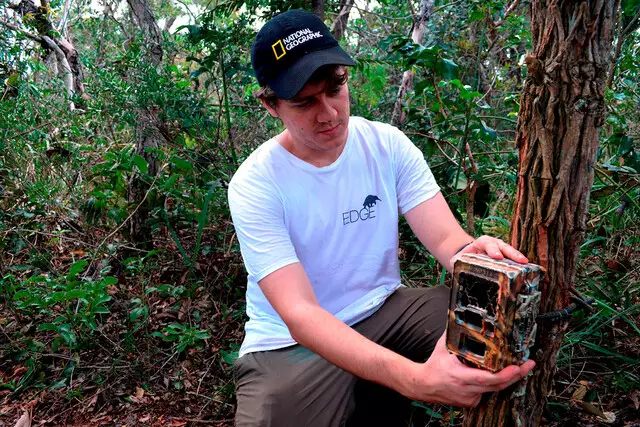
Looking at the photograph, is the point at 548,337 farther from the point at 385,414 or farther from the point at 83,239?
the point at 83,239

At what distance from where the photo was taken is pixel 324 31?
A: 175 cm

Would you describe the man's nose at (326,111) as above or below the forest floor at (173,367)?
above

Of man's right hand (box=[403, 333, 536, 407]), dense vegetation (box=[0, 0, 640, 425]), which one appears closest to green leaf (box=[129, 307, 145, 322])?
dense vegetation (box=[0, 0, 640, 425])

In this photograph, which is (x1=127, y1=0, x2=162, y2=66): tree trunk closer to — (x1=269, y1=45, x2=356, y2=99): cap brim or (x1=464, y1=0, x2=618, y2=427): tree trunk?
(x1=269, y1=45, x2=356, y2=99): cap brim

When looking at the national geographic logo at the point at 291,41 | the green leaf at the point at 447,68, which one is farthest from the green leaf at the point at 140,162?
the green leaf at the point at 447,68

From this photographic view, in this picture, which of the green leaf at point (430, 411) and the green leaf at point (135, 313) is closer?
the green leaf at point (430, 411)

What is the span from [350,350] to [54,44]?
210 inches

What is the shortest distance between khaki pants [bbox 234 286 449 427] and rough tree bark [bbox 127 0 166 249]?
1.63 metres

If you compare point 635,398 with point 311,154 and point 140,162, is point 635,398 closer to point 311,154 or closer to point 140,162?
point 311,154

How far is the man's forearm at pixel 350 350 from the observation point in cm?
124

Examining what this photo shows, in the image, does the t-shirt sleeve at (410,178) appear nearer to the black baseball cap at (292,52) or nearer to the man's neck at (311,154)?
the man's neck at (311,154)

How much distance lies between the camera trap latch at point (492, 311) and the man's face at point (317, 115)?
0.74 m

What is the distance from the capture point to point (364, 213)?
1892 mm

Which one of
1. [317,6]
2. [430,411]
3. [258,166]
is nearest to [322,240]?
[258,166]
